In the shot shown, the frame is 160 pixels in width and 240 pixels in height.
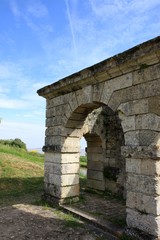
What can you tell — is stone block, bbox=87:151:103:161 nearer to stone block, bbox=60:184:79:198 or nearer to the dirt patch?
stone block, bbox=60:184:79:198

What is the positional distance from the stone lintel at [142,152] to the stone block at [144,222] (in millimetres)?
1009

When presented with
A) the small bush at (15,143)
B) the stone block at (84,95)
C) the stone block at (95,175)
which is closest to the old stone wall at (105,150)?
the stone block at (95,175)

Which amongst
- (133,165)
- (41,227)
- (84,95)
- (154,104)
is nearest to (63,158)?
(84,95)

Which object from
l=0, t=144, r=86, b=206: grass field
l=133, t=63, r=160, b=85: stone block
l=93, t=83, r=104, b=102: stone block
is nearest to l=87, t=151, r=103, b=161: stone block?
l=0, t=144, r=86, b=206: grass field

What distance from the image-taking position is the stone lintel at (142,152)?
4281mm

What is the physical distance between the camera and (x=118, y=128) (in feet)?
29.7

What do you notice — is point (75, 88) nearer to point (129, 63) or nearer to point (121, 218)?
point (129, 63)

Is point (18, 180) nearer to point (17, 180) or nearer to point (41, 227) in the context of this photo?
point (17, 180)

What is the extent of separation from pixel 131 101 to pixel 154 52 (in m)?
1.02

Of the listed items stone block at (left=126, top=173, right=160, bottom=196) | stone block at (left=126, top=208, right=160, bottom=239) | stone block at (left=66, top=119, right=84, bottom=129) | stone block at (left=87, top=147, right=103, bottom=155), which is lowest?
stone block at (left=126, top=208, right=160, bottom=239)

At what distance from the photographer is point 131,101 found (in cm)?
486

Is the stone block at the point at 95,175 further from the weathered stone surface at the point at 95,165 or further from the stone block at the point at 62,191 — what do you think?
the stone block at the point at 62,191

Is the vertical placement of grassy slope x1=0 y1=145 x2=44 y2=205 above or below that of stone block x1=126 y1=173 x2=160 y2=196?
below

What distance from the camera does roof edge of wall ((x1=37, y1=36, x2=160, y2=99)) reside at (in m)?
4.37
